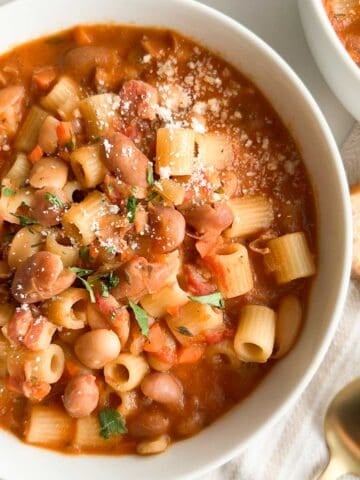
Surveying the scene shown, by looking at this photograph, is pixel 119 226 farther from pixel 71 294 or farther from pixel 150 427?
pixel 150 427

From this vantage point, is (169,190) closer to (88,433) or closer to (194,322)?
(194,322)

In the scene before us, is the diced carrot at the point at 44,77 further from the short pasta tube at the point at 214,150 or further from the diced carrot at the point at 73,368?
the diced carrot at the point at 73,368

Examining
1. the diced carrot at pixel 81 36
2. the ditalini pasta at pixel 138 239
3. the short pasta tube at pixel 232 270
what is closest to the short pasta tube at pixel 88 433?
the ditalini pasta at pixel 138 239

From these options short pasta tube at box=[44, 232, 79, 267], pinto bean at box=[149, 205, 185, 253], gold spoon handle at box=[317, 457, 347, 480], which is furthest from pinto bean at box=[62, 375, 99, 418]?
gold spoon handle at box=[317, 457, 347, 480]

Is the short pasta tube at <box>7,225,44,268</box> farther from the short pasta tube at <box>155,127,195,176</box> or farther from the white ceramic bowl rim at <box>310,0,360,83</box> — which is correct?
the white ceramic bowl rim at <box>310,0,360,83</box>

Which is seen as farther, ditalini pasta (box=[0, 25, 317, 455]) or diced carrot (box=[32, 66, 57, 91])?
diced carrot (box=[32, 66, 57, 91])

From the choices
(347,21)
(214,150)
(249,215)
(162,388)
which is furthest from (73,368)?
(347,21)

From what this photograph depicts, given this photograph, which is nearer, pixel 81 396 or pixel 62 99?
pixel 81 396

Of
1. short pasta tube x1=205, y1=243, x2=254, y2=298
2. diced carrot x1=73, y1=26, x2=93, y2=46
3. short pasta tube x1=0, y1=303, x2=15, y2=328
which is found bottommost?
short pasta tube x1=0, y1=303, x2=15, y2=328
